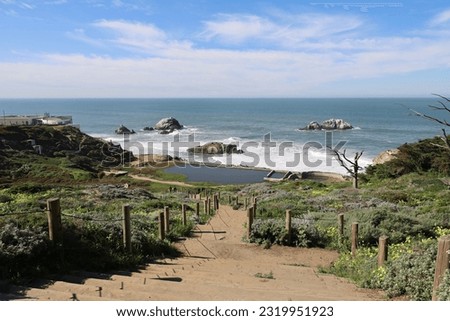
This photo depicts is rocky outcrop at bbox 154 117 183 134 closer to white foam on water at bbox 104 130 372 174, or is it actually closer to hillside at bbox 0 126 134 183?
white foam on water at bbox 104 130 372 174

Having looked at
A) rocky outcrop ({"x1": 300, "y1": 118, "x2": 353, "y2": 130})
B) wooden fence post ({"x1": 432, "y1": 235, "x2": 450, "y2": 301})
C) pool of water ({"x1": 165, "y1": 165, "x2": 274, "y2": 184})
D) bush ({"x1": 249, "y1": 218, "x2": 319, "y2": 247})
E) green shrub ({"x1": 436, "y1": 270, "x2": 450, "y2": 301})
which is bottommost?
pool of water ({"x1": 165, "y1": 165, "x2": 274, "y2": 184})

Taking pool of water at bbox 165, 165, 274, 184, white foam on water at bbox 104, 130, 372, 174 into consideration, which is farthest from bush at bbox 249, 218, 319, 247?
white foam on water at bbox 104, 130, 372, 174

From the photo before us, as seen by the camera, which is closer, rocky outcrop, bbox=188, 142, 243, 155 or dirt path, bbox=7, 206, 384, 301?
dirt path, bbox=7, 206, 384, 301

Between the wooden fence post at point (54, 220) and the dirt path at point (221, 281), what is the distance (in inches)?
43.7

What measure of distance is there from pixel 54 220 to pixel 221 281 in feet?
11.4

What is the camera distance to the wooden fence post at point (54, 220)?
708 centimetres

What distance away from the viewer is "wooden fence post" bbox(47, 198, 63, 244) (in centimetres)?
708

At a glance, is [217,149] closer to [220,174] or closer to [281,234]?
[220,174]

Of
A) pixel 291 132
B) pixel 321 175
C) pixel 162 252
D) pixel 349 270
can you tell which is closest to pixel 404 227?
pixel 349 270

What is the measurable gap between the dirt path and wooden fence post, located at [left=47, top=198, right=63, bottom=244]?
1.11 meters

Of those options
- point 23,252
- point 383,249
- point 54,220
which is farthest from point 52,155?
point 383,249

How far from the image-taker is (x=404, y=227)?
1218 centimetres
